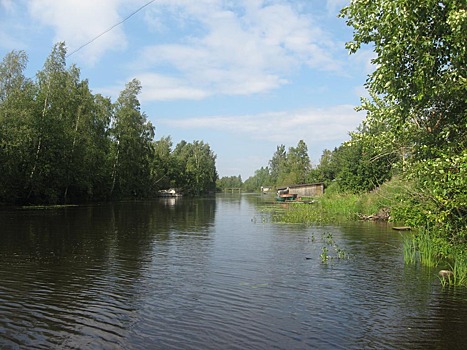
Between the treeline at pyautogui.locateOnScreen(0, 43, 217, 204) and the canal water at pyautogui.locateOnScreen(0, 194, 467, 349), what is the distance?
3363cm

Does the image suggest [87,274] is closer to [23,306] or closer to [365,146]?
[23,306]

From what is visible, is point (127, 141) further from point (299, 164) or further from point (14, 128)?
point (299, 164)

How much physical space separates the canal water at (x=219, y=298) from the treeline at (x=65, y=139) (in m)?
33.6

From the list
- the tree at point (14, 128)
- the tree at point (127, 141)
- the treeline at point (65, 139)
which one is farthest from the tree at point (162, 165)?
the tree at point (14, 128)

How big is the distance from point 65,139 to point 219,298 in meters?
53.1

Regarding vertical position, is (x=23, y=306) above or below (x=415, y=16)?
below

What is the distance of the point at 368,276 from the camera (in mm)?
15219

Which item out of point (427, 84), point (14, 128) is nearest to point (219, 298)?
point (427, 84)

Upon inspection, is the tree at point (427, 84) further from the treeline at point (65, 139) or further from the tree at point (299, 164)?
the tree at point (299, 164)

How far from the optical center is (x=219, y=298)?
40.0ft

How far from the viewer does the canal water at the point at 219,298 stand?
9000mm

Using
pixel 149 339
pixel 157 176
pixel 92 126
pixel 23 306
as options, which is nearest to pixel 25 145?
pixel 92 126

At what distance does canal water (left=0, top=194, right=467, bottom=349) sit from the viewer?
9000 millimetres

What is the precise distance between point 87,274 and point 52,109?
165 ft
